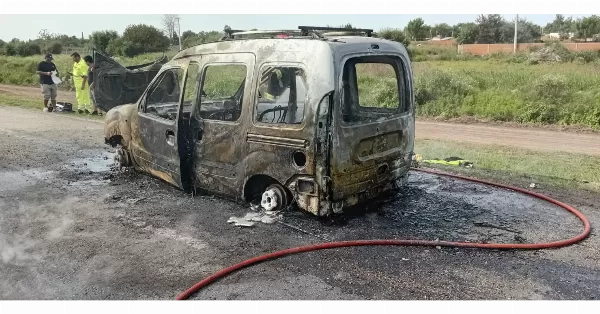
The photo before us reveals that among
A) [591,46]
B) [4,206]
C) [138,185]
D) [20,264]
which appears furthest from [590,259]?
[591,46]

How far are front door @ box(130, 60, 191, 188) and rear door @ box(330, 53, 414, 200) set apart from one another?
2.01m

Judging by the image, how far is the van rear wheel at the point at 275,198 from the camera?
Answer: 5.49 m

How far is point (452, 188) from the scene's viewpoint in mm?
6656

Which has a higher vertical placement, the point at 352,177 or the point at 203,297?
the point at 352,177

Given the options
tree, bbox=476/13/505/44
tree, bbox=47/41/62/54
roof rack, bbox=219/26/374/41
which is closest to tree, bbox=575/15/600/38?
tree, bbox=476/13/505/44

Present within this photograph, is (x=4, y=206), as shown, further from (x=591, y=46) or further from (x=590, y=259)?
(x=591, y=46)

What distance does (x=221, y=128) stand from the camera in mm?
5770

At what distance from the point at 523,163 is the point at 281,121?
194 inches

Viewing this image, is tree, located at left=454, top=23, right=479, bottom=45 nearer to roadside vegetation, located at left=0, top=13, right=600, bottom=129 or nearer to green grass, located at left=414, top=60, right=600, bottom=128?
roadside vegetation, located at left=0, top=13, right=600, bottom=129

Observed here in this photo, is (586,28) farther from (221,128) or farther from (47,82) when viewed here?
(221,128)

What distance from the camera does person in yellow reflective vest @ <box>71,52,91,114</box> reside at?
46.5 ft

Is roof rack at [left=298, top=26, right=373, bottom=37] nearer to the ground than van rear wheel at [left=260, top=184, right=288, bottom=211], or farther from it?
farther from it

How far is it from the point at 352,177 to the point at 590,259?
7.34 ft
